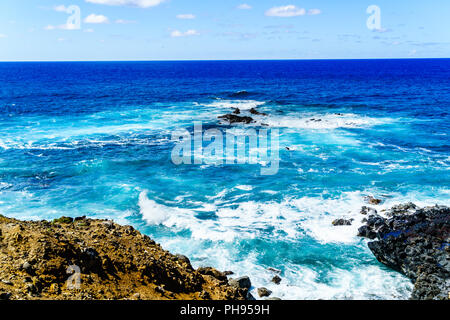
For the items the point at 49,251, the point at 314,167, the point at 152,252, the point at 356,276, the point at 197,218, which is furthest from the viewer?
the point at 314,167

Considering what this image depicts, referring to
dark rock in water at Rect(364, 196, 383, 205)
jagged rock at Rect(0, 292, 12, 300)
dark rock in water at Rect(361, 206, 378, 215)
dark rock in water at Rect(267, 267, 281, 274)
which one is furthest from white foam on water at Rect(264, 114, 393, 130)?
jagged rock at Rect(0, 292, 12, 300)

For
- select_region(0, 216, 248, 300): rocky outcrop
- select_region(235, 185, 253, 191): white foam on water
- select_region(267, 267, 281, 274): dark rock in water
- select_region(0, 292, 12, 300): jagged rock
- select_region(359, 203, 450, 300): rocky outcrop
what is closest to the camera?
select_region(0, 292, 12, 300): jagged rock

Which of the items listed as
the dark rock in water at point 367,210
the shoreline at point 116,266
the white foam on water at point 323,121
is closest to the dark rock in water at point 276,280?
the shoreline at point 116,266

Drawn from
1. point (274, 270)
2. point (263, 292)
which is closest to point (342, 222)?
point (274, 270)

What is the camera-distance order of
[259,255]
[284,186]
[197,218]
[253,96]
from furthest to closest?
[253,96] → [284,186] → [197,218] → [259,255]

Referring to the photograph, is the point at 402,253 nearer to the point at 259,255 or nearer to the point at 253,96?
the point at 259,255

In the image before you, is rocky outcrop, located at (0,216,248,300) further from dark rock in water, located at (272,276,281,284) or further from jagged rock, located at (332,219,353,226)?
jagged rock, located at (332,219,353,226)
